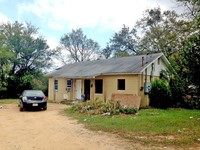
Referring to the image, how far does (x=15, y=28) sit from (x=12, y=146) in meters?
28.9

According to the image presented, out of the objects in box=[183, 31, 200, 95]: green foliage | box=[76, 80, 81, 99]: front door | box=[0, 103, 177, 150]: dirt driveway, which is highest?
box=[183, 31, 200, 95]: green foliage

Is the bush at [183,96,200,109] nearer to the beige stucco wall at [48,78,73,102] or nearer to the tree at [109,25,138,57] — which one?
the beige stucco wall at [48,78,73,102]

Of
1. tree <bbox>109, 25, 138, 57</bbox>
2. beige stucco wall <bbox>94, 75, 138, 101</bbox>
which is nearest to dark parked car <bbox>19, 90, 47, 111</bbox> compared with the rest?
beige stucco wall <bbox>94, 75, 138, 101</bbox>

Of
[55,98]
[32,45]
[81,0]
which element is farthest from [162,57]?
[32,45]

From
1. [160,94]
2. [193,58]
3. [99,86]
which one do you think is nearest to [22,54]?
[99,86]

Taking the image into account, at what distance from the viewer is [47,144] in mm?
7770

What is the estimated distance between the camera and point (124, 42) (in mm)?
47594

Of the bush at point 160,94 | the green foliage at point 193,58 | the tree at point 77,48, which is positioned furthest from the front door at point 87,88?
the tree at point 77,48

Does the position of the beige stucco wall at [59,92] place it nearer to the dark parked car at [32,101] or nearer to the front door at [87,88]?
the front door at [87,88]

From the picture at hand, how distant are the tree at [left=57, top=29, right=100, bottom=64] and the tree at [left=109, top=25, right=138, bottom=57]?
4.33m

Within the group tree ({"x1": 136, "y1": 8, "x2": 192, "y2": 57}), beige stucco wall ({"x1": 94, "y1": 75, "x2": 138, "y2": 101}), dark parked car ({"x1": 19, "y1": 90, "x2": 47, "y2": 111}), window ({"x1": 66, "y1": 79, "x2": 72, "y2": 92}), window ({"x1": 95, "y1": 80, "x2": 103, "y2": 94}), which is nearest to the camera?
dark parked car ({"x1": 19, "y1": 90, "x2": 47, "y2": 111})

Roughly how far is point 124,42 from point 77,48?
1060 cm

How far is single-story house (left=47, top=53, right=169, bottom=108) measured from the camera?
769 inches

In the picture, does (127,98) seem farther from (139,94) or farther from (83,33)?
(83,33)
